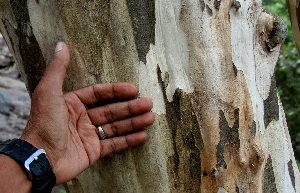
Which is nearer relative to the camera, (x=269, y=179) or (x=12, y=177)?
(x=12, y=177)

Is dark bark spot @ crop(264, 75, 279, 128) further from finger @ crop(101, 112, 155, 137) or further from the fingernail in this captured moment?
the fingernail

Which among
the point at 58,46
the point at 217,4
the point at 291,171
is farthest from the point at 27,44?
the point at 291,171

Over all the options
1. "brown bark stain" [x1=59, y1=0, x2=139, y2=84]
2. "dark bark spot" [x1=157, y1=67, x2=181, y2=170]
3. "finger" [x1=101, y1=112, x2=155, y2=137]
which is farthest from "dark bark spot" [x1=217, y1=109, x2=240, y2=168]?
"brown bark stain" [x1=59, y1=0, x2=139, y2=84]

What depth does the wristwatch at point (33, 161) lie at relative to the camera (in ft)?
3.53

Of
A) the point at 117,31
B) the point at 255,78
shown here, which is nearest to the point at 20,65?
the point at 117,31

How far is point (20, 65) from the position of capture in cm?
128

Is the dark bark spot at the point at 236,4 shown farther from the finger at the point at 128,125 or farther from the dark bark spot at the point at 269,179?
the dark bark spot at the point at 269,179

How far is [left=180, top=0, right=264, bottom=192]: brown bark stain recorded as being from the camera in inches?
43.9

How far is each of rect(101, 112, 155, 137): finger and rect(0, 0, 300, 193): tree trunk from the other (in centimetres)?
4

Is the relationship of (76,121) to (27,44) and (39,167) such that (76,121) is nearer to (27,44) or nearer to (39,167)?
(39,167)

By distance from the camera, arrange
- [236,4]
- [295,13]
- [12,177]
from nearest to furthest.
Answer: [12,177] → [236,4] → [295,13]

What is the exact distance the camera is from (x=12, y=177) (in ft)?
3.44

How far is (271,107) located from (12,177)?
44.4 inches

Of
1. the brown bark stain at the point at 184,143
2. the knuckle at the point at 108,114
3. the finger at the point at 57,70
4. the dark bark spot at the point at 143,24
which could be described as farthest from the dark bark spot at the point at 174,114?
the finger at the point at 57,70
